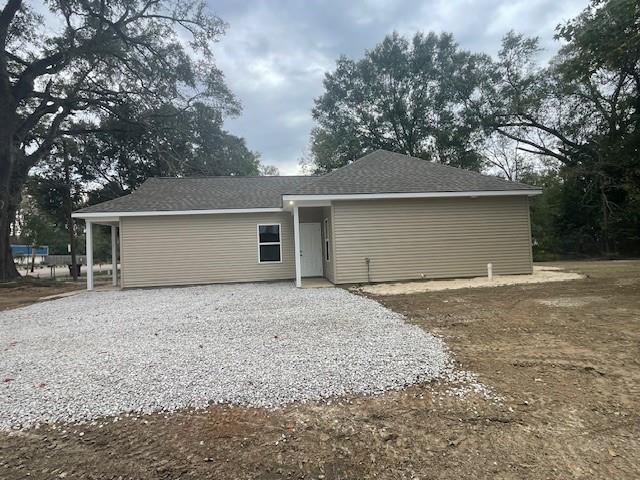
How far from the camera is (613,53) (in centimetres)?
890

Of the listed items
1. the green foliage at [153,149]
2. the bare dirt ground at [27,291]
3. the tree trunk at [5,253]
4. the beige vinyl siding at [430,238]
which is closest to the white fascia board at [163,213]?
the bare dirt ground at [27,291]

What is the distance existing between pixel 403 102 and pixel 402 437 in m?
27.2

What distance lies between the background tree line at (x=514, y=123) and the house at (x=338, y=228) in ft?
31.1

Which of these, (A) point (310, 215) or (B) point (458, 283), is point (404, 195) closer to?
(B) point (458, 283)

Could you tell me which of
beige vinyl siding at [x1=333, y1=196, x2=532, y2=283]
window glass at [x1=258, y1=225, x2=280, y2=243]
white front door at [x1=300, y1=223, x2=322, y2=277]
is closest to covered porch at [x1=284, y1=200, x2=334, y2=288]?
white front door at [x1=300, y1=223, x2=322, y2=277]

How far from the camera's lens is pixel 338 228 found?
10.4 metres

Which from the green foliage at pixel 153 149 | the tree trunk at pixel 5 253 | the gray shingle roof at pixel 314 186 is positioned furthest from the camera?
the green foliage at pixel 153 149

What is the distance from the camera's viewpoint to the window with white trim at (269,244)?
12.5m

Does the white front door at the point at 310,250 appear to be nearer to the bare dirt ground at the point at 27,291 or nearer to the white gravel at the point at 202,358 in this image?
the white gravel at the point at 202,358

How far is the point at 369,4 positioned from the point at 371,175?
286 inches

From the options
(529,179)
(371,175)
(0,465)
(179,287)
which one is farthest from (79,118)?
(529,179)

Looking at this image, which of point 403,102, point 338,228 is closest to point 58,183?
point 338,228

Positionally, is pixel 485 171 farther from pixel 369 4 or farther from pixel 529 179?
pixel 369 4

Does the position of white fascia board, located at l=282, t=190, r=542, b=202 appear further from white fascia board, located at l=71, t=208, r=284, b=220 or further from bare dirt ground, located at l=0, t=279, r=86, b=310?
bare dirt ground, located at l=0, t=279, r=86, b=310
